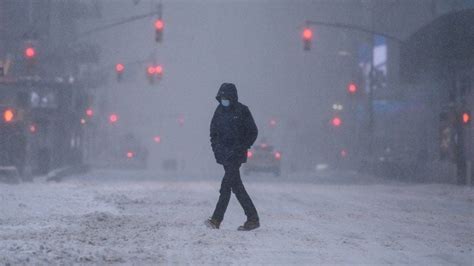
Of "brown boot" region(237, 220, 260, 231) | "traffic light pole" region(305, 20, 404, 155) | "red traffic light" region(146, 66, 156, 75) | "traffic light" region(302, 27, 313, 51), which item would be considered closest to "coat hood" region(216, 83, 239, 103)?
"brown boot" region(237, 220, 260, 231)

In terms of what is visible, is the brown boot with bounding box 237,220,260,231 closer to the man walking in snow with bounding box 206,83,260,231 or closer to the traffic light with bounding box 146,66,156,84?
the man walking in snow with bounding box 206,83,260,231

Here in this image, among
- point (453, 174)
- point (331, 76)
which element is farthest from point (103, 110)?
point (453, 174)

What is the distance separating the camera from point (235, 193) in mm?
11773

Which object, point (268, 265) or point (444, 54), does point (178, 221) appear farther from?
point (444, 54)

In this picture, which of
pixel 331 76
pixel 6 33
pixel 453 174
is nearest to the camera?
pixel 453 174

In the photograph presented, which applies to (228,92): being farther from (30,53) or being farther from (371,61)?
(371,61)

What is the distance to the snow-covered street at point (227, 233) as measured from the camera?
901cm

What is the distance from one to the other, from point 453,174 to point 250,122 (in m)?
21.7

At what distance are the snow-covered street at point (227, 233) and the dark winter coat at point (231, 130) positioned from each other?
1056 millimetres

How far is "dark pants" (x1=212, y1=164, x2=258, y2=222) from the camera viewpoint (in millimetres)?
11688

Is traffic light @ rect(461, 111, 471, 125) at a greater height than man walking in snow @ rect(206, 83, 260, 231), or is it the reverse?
traffic light @ rect(461, 111, 471, 125)

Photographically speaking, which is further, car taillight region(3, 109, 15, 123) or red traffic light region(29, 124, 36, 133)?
red traffic light region(29, 124, 36, 133)

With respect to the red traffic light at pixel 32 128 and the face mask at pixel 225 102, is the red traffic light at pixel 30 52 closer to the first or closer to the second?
the red traffic light at pixel 32 128

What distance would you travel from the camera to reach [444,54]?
127ft
